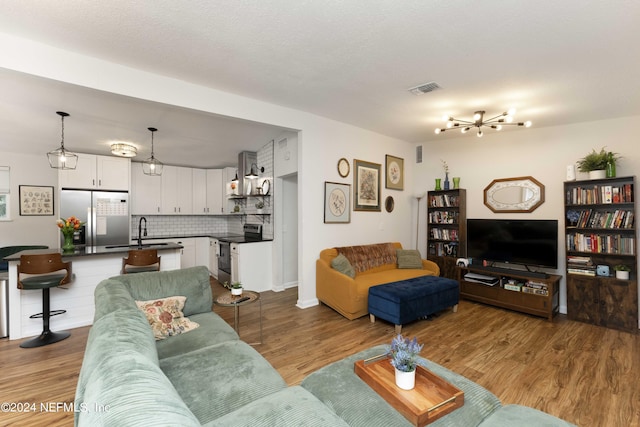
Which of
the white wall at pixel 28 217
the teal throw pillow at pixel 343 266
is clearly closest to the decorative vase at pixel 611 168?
the teal throw pillow at pixel 343 266

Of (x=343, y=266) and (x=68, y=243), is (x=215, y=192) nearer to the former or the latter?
(x=68, y=243)

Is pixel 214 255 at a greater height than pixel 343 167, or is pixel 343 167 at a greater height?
pixel 343 167

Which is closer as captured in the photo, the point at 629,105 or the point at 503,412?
the point at 503,412

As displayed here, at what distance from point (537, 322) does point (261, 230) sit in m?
4.43

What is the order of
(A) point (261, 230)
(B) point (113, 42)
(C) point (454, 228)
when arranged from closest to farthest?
(B) point (113, 42), (C) point (454, 228), (A) point (261, 230)

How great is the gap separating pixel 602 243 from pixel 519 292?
3.82ft

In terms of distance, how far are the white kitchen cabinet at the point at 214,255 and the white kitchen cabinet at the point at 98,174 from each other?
6.52ft

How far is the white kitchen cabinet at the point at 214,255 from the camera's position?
18.9ft

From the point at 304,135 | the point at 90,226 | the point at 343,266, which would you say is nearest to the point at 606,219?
the point at 343,266

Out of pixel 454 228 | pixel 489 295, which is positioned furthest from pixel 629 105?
pixel 489 295

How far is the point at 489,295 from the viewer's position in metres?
4.12

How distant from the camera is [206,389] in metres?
1.43

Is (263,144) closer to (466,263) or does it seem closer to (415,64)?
(415,64)

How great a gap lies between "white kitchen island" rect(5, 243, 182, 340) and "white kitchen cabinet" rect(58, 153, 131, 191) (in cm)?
226
